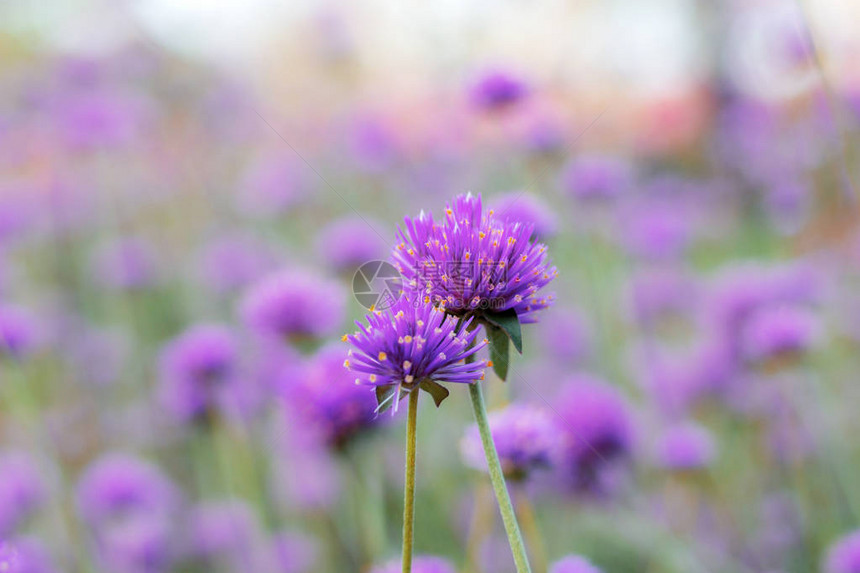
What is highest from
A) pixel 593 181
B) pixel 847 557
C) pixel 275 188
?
pixel 275 188

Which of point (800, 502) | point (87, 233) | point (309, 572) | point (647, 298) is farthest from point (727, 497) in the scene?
point (87, 233)

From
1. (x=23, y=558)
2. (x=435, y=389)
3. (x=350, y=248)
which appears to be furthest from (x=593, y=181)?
(x=23, y=558)

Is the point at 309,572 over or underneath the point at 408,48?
underneath

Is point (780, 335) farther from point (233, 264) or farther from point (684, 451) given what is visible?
point (233, 264)

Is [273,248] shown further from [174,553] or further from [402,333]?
[402,333]

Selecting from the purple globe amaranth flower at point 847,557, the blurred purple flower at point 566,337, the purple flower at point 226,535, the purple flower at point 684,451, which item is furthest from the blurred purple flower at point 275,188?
the purple globe amaranth flower at point 847,557

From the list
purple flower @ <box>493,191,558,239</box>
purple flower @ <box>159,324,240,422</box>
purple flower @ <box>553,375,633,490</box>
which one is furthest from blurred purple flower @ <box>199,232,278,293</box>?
purple flower @ <box>493,191,558,239</box>

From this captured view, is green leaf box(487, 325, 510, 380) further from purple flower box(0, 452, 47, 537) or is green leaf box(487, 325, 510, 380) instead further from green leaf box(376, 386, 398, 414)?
purple flower box(0, 452, 47, 537)
